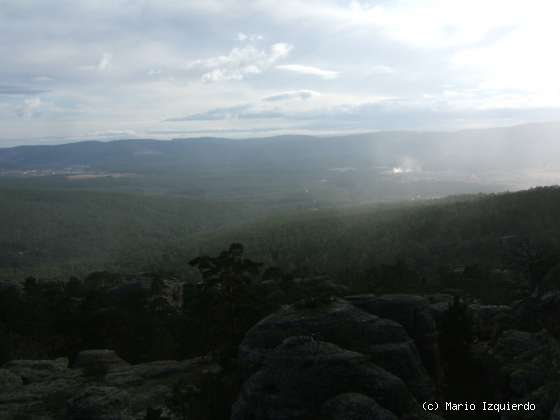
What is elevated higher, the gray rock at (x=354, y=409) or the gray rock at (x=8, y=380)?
the gray rock at (x=354, y=409)

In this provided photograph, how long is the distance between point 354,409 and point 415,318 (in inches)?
391

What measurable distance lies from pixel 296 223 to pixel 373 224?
84.7ft

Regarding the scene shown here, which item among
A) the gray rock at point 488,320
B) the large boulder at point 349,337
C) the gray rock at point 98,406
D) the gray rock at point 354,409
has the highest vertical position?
the large boulder at point 349,337

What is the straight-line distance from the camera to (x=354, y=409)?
18469 millimetres

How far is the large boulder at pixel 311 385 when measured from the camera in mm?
19734

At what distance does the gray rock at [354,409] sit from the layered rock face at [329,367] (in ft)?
0.11

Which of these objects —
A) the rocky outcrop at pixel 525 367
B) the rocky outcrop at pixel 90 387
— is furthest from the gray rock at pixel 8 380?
the rocky outcrop at pixel 525 367

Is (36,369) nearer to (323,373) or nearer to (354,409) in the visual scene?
(323,373)

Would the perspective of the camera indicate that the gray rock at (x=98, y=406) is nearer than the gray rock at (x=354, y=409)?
No

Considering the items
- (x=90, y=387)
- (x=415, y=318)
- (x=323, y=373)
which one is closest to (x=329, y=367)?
(x=323, y=373)

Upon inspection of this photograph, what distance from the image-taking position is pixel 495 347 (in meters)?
30.9

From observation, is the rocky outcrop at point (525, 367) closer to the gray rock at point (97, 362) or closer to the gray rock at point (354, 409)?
the gray rock at point (354, 409)

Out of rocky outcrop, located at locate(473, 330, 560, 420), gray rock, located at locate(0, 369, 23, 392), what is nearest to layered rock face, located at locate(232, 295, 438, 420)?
rocky outcrop, located at locate(473, 330, 560, 420)

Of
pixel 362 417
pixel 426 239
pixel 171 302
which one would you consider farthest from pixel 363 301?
pixel 426 239
